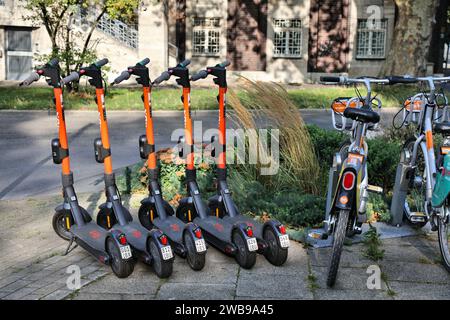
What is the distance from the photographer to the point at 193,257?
4684 millimetres

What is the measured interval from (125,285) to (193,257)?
55 centimetres

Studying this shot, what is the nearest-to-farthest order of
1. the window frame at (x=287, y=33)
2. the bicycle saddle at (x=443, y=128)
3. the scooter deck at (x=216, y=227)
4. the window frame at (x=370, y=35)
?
the bicycle saddle at (x=443, y=128), the scooter deck at (x=216, y=227), the window frame at (x=287, y=33), the window frame at (x=370, y=35)

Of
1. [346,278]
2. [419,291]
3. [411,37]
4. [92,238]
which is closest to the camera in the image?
[419,291]

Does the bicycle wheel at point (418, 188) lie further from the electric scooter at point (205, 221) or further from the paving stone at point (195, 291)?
the paving stone at point (195, 291)

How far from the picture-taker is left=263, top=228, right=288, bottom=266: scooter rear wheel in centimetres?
475

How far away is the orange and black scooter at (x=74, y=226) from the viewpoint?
457 centimetres

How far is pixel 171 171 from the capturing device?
736 centimetres

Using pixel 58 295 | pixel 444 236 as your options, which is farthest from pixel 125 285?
pixel 444 236

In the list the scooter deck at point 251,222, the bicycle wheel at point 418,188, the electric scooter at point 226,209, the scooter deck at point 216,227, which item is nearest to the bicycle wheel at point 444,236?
the bicycle wheel at point 418,188

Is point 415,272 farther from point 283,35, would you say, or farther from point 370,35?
point 370,35

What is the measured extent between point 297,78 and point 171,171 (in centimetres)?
2144

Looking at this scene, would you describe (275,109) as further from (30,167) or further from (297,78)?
(297,78)

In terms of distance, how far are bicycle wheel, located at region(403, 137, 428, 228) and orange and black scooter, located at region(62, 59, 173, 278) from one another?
222cm

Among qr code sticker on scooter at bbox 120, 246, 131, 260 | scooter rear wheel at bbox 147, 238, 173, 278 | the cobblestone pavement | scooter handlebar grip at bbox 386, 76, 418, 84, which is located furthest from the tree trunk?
qr code sticker on scooter at bbox 120, 246, 131, 260
